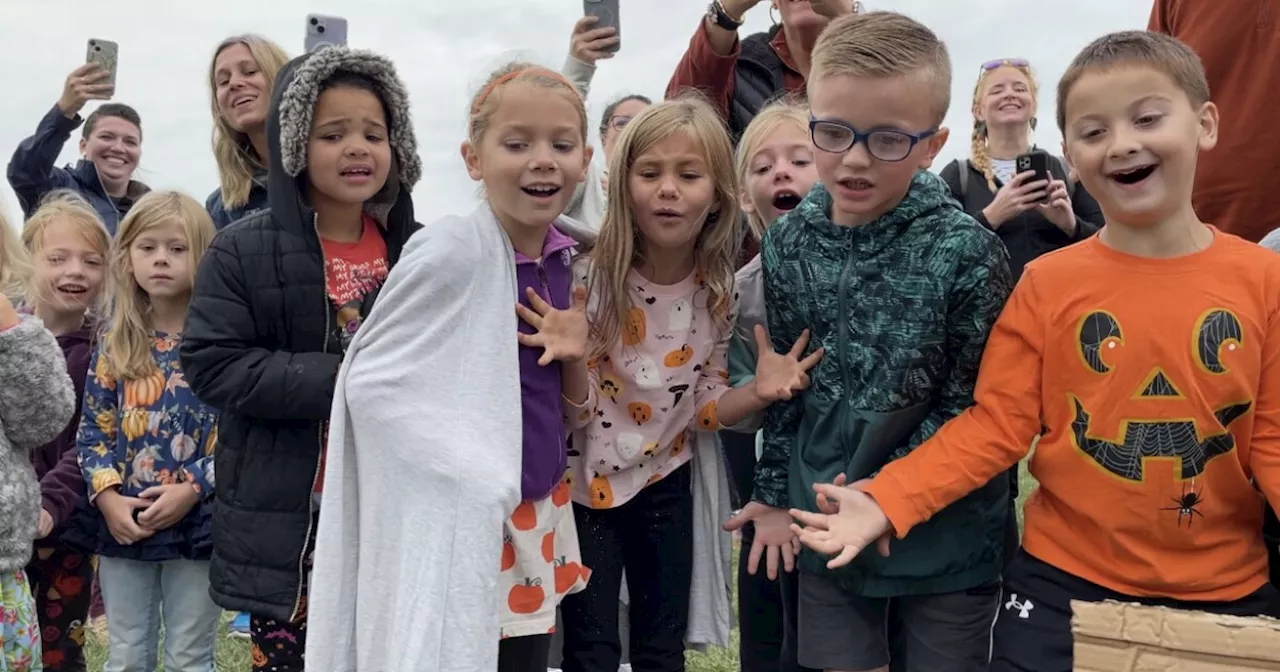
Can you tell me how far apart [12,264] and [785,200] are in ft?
7.85

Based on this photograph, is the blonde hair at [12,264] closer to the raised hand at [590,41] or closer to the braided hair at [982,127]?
the raised hand at [590,41]

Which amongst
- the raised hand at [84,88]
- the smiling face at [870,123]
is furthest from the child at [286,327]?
the raised hand at [84,88]

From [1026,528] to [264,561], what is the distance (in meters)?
1.82

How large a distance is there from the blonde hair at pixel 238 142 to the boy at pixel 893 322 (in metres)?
2.08

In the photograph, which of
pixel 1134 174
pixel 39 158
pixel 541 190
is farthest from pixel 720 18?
pixel 39 158

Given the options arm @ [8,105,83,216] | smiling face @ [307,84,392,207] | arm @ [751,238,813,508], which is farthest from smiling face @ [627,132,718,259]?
arm @ [8,105,83,216]

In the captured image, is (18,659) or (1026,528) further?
(18,659)

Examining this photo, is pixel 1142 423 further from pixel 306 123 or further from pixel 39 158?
pixel 39 158

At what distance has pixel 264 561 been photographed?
2.46 meters

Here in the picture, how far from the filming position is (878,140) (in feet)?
6.91

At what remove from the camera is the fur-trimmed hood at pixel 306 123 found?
256cm

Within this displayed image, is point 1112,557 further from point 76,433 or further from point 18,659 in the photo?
point 76,433

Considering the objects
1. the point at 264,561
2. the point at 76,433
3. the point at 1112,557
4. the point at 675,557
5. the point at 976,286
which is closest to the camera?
the point at 1112,557

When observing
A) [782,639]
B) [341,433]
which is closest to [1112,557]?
[782,639]
